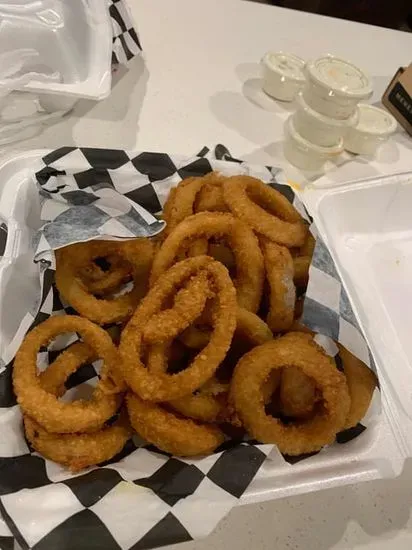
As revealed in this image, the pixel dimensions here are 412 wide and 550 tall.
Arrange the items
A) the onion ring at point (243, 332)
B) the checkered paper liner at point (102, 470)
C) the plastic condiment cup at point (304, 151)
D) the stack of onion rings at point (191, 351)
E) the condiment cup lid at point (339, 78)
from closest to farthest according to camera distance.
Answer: the checkered paper liner at point (102, 470) → the stack of onion rings at point (191, 351) → the onion ring at point (243, 332) → the condiment cup lid at point (339, 78) → the plastic condiment cup at point (304, 151)

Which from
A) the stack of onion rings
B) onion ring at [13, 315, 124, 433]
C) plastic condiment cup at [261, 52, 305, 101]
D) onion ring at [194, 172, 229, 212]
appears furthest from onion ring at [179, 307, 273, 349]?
plastic condiment cup at [261, 52, 305, 101]

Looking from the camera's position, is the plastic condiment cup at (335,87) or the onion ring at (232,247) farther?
the plastic condiment cup at (335,87)

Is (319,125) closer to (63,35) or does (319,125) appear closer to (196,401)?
(63,35)

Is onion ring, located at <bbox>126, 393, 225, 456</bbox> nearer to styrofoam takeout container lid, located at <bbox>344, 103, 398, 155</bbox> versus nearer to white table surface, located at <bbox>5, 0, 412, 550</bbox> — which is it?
white table surface, located at <bbox>5, 0, 412, 550</bbox>

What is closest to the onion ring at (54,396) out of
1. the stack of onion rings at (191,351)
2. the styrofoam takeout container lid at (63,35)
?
the stack of onion rings at (191,351)

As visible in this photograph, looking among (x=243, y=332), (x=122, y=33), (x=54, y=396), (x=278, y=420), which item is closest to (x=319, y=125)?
(x=122, y=33)

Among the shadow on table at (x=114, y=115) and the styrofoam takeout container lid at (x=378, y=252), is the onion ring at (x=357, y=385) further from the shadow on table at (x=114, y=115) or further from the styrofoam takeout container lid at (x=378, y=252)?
the shadow on table at (x=114, y=115)

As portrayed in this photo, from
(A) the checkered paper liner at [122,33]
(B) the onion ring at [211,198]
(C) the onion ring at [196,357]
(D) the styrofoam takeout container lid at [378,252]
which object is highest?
(A) the checkered paper liner at [122,33]

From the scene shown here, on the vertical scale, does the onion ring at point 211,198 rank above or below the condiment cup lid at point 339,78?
below
